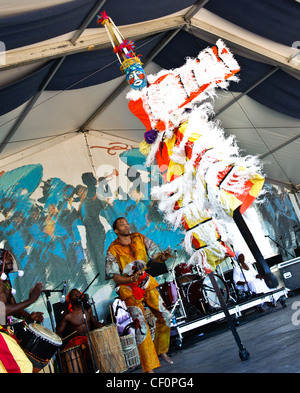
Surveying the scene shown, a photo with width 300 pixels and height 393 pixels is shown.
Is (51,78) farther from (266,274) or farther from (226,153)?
(266,274)

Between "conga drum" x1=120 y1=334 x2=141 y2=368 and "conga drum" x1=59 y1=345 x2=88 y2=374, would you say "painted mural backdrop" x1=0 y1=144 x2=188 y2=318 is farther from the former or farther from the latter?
"conga drum" x1=59 y1=345 x2=88 y2=374

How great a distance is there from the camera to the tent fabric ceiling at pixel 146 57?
192 inches

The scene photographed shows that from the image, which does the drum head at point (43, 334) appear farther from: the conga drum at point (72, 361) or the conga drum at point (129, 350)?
the conga drum at point (129, 350)

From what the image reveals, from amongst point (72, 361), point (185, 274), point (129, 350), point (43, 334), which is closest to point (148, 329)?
point (43, 334)

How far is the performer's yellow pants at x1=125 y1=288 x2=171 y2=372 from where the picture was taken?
4.03m

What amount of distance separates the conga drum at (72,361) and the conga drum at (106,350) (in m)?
0.20

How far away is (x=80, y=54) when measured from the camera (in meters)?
6.00

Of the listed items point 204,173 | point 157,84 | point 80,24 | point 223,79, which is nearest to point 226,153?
point 204,173

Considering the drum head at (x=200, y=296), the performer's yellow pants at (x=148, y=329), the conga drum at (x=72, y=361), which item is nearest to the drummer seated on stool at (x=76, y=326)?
the conga drum at (x=72, y=361)

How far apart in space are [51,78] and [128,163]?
379 cm

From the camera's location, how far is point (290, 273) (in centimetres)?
842

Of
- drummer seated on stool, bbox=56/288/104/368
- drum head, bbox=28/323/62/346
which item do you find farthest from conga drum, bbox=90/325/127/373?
drum head, bbox=28/323/62/346

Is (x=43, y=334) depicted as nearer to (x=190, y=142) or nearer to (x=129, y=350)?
(x=190, y=142)

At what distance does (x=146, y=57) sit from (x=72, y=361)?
16.9ft
